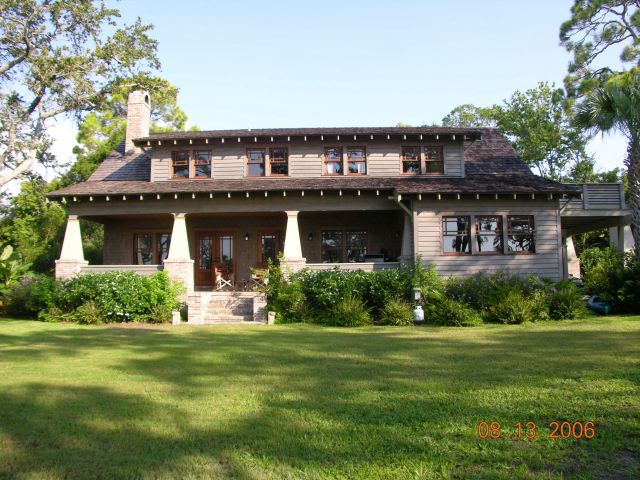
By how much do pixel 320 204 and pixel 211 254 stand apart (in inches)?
226

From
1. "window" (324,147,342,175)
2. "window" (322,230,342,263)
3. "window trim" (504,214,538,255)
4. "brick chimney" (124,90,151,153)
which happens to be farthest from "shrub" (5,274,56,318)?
"window trim" (504,214,538,255)

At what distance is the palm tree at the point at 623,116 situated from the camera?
1672 cm

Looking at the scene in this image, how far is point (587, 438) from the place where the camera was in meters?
4.37

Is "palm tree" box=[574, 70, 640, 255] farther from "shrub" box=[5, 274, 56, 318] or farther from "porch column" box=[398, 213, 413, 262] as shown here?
"shrub" box=[5, 274, 56, 318]

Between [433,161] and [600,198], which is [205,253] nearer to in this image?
[433,161]

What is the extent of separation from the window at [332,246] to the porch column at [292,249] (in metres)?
3.10

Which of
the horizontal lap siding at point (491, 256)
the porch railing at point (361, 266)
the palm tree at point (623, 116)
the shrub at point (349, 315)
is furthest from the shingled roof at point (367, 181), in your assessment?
the shrub at point (349, 315)

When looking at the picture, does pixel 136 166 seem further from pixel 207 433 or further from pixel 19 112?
pixel 207 433

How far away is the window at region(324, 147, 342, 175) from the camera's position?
64.0ft

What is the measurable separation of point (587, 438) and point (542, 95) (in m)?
42.2

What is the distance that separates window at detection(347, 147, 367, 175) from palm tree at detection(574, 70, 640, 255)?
8065mm

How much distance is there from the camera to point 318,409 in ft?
17.5

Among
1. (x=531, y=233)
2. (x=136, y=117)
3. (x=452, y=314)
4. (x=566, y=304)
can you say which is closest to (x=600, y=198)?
(x=531, y=233)

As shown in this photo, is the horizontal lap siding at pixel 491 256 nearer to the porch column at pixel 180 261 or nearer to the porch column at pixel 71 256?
the porch column at pixel 180 261
